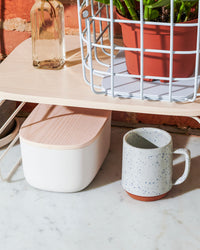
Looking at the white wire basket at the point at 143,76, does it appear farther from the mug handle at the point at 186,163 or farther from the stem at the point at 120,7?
the mug handle at the point at 186,163

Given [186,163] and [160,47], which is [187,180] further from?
[160,47]

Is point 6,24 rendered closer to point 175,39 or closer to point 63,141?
point 63,141

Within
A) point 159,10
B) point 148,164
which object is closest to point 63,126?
Answer: point 148,164

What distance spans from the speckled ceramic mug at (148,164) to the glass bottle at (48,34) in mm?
203

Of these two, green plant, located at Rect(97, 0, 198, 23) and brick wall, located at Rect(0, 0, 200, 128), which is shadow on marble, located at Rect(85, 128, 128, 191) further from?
green plant, located at Rect(97, 0, 198, 23)

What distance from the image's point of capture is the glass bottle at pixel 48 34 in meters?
0.84

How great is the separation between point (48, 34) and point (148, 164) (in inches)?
12.0

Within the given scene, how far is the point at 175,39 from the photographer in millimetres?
702

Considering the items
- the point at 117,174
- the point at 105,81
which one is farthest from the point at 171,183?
the point at 105,81

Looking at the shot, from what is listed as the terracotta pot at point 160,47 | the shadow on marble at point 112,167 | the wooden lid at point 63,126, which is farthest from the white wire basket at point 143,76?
the shadow on marble at point 112,167

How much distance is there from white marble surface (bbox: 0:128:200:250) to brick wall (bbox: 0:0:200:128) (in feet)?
0.57

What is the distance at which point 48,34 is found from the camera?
0.86 meters

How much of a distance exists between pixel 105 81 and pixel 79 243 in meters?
0.28

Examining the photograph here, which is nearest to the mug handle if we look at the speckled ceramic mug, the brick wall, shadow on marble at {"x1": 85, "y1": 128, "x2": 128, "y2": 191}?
the speckled ceramic mug
